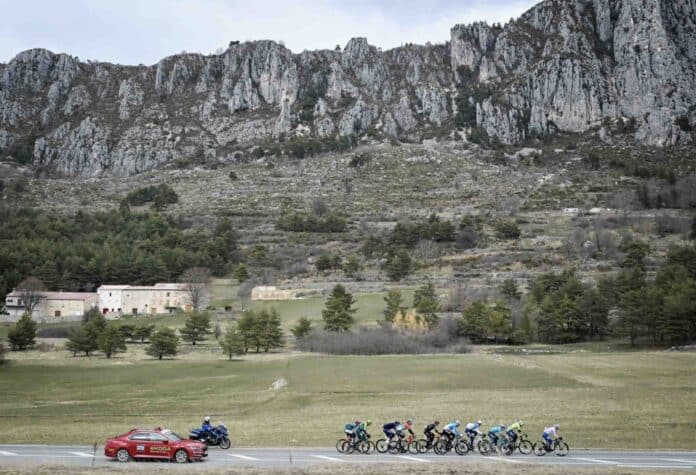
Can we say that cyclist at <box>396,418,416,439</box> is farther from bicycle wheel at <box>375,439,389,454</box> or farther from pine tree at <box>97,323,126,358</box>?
pine tree at <box>97,323,126,358</box>

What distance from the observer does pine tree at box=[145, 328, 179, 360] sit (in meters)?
77.1

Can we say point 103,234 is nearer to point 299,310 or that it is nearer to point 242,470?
point 299,310

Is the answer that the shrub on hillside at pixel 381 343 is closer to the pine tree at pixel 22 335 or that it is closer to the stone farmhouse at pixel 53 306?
the pine tree at pixel 22 335

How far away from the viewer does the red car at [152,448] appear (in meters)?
30.9

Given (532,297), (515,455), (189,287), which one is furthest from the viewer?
(189,287)

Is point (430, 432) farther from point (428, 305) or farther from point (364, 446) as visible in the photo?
point (428, 305)

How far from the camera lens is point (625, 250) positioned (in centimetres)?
12988

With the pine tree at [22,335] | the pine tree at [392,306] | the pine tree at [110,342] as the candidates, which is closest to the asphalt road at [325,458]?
the pine tree at [110,342]

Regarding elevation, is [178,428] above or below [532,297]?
below

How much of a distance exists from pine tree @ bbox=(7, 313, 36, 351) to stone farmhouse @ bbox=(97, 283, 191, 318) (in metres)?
28.9

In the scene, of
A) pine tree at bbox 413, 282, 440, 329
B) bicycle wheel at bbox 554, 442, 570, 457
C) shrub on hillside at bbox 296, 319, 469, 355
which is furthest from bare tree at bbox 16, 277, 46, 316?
bicycle wheel at bbox 554, 442, 570, 457

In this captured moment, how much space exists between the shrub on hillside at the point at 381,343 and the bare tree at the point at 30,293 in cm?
4502

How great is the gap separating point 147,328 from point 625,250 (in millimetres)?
81120

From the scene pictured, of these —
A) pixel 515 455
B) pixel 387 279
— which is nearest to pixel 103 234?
pixel 387 279
